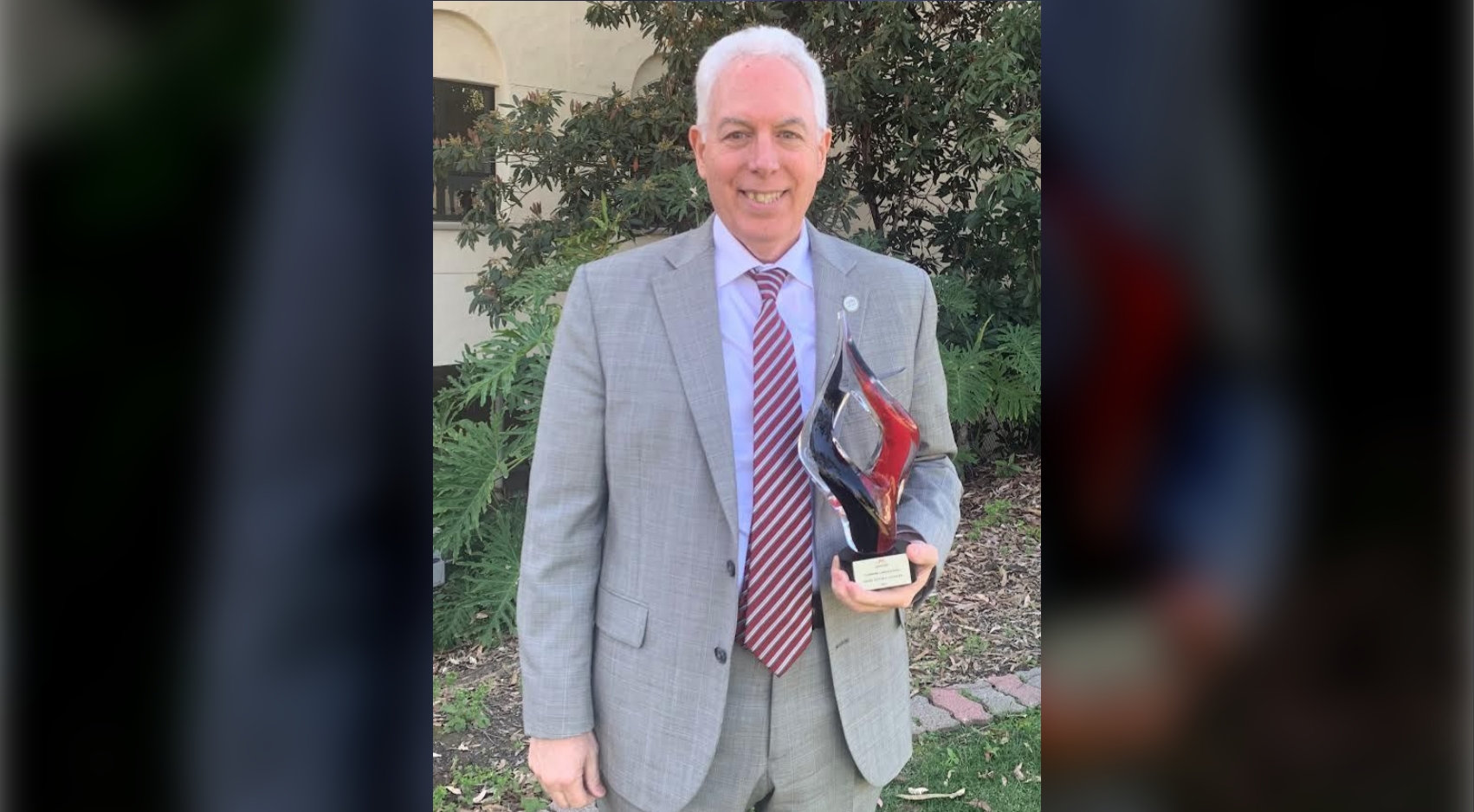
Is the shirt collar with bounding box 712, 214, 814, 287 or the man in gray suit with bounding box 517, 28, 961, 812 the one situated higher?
the shirt collar with bounding box 712, 214, 814, 287

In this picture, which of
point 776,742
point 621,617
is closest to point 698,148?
point 621,617

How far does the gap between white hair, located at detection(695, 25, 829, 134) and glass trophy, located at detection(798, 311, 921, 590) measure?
1.57 feet

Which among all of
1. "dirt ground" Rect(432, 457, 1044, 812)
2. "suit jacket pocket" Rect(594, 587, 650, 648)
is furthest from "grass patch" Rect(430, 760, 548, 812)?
"suit jacket pocket" Rect(594, 587, 650, 648)

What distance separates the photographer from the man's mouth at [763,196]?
151cm

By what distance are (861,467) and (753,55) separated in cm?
76

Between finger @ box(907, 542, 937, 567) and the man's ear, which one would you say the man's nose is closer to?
the man's ear

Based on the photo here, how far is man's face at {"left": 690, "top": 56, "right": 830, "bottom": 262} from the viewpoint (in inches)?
58.4

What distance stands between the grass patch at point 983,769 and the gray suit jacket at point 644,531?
339 millimetres

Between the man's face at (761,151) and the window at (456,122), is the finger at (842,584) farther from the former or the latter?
the window at (456,122)

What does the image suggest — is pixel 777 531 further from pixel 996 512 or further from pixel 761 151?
pixel 761 151
